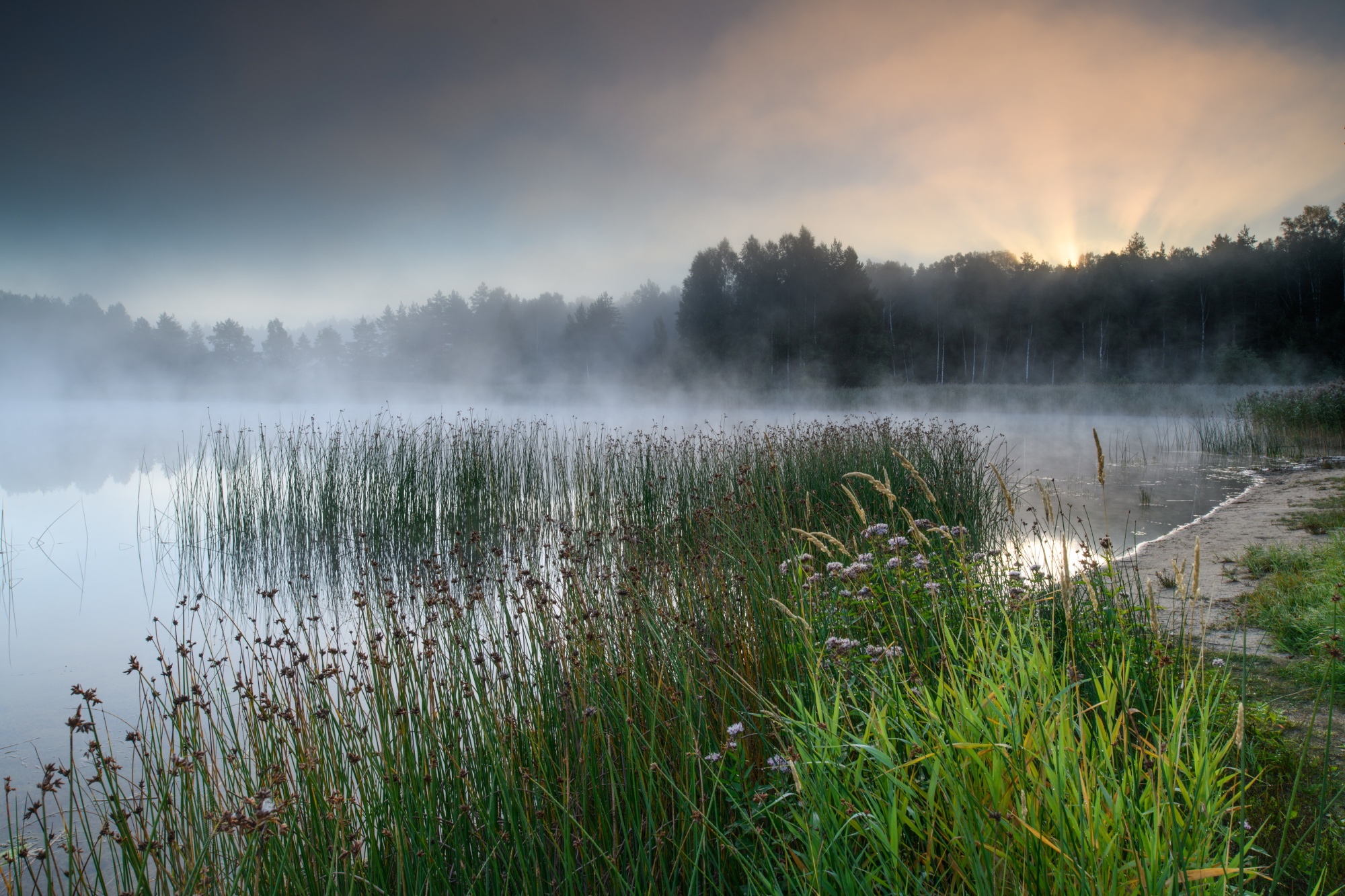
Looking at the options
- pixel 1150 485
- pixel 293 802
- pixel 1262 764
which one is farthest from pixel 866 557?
pixel 1150 485

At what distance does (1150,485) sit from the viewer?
10000 mm

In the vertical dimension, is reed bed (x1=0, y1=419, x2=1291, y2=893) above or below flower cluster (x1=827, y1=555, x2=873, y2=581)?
below

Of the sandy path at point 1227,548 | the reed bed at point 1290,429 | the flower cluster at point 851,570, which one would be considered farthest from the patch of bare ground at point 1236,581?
the reed bed at point 1290,429

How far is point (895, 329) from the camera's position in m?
37.4

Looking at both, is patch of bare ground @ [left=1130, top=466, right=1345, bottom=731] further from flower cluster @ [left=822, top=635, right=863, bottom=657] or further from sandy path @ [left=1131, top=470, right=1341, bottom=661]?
flower cluster @ [left=822, top=635, right=863, bottom=657]

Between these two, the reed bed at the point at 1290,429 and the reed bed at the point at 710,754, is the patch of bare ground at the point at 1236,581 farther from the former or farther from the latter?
the reed bed at the point at 1290,429

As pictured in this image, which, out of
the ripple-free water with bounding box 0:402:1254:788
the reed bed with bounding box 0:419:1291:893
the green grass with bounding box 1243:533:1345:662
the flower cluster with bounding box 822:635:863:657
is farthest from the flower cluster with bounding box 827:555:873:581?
the green grass with bounding box 1243:533:1345:662

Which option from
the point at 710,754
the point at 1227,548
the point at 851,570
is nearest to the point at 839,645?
the point at 851,570

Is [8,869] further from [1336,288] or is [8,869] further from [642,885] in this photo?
[1336,288]

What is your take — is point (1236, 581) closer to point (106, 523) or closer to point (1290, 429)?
point (106, 523)

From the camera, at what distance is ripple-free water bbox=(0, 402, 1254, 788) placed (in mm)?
3695

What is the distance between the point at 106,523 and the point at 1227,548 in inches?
502

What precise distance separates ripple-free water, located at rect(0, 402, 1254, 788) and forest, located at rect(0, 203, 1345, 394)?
13.7 m

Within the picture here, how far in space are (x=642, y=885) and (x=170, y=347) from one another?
58674 mm
